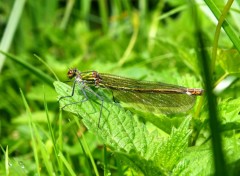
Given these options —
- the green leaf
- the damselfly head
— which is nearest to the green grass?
the green leaf

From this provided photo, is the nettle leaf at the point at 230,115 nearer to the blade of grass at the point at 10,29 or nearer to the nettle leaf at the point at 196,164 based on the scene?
the nettle leaf at the point at 196,164

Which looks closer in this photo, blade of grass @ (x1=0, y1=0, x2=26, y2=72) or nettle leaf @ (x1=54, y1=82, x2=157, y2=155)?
nettle leaf @ (x1=54, y1=82, x2=157, y2=155)

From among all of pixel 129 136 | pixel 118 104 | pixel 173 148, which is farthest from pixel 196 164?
pixel 118 104

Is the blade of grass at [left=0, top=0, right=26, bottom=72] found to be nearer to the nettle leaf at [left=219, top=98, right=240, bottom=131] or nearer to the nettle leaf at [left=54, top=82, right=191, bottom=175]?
the nettle leaf at [left=54, top=82, right=191, bottom=175]

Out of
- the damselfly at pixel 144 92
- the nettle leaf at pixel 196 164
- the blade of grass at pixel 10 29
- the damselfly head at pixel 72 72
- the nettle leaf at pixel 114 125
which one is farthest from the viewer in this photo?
the blade of grass at pixel 10 29

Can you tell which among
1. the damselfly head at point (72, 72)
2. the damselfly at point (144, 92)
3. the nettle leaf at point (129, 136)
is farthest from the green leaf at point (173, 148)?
the damselfly head at point (72, 72)
